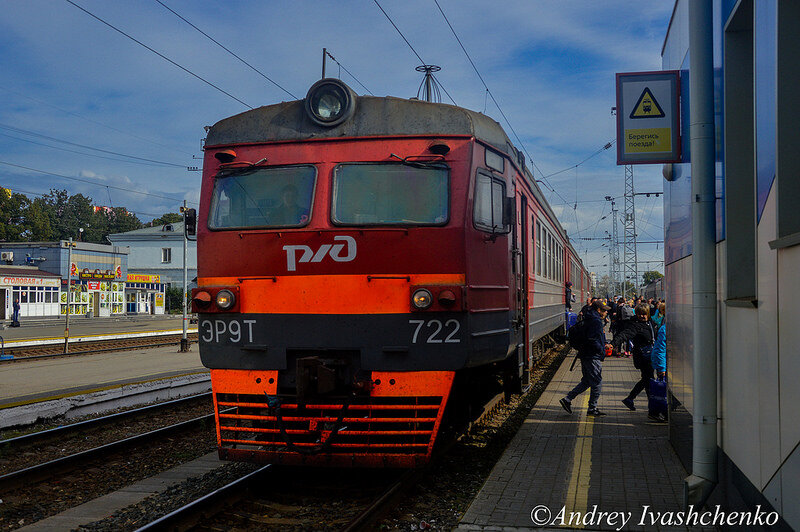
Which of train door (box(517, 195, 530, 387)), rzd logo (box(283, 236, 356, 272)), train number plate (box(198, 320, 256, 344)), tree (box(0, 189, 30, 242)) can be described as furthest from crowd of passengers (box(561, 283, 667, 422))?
tree (box(0, 189, 30, 242))

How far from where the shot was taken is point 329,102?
6.39m

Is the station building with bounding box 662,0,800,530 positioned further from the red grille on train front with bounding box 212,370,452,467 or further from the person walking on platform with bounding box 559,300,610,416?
the person walking on platform with bounding box 559,300,610,416

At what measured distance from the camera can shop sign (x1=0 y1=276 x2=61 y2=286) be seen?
4500cm

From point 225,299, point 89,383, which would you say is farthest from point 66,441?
point 89,383

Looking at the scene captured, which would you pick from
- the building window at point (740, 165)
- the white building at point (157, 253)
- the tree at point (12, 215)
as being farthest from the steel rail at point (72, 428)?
the tree at point (12, 215)

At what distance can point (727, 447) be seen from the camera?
494 centimetres

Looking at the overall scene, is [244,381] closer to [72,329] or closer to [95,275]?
[72,329]

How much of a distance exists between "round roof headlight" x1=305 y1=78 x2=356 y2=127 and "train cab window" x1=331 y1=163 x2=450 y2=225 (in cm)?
46

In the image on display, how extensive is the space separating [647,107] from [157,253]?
204 ft

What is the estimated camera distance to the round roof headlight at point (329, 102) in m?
6.31

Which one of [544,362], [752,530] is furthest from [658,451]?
[544,362]

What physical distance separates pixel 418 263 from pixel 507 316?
156 cm

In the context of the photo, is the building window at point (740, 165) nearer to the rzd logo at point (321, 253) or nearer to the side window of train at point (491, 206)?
the side window of train at point (491, 206)

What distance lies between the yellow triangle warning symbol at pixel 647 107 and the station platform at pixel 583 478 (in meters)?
3.13
